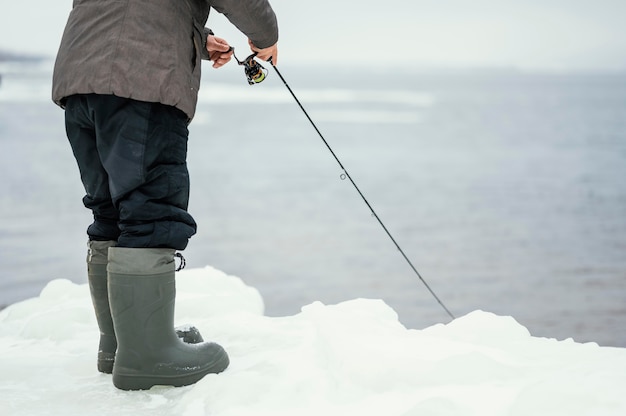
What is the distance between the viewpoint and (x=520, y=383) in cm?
214

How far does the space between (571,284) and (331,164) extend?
5.00 m

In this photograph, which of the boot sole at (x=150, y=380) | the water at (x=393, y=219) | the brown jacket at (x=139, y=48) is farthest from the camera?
the water at (x=393, y=219)

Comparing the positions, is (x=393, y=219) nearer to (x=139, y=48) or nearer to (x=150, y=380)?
(x=150, y=380)

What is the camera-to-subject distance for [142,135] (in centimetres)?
227

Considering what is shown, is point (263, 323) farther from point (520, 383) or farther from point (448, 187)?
point (448, 187)

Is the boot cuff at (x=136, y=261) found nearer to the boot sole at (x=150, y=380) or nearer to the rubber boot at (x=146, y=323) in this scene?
the rubber boot at (x=146, y=323)

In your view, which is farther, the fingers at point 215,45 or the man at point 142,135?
the fingers at point 215,45

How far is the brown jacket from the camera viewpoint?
224 centimetres

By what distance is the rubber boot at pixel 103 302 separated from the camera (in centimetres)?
255

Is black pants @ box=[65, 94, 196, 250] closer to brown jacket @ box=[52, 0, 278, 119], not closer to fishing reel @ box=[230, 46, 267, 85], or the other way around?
brown jacket @ box=[52, 0, 278, 119]

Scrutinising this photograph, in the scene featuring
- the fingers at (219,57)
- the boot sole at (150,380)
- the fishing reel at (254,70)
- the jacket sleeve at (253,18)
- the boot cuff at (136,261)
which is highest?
the jacket sleeve at (253,18)

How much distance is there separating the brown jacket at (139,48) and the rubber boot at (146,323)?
440 mm

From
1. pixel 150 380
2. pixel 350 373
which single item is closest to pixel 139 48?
pixel 150 380

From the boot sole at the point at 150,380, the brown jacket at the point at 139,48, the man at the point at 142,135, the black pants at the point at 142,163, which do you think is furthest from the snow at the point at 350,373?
the brown jacket at the point at 139,48
